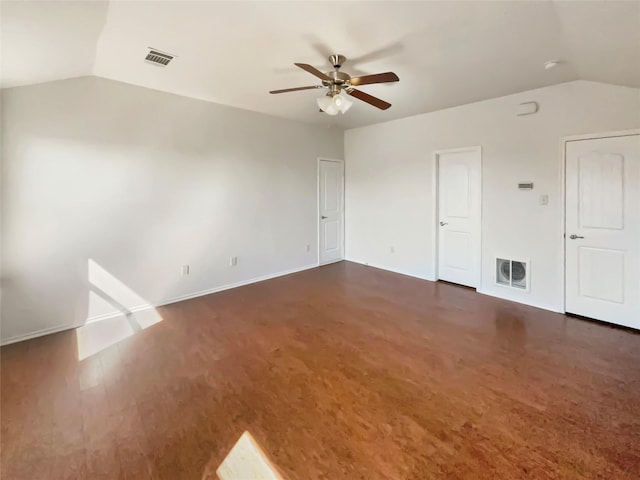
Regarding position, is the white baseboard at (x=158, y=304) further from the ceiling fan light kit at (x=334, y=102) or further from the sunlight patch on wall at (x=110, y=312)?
the ceiling fan light kit at (x=334, y=102)

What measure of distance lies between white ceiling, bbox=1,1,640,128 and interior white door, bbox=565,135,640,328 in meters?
0.70

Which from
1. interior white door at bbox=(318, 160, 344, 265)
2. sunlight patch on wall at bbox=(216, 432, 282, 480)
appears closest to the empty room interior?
sunlight patch on wall at bbox=(216, 432, 282, 480)

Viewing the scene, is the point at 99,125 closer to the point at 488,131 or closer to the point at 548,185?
the point at 488,131

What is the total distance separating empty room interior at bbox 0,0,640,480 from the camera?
1.98 metres

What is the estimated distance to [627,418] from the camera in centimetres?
207

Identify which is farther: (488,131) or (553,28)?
(488,131)

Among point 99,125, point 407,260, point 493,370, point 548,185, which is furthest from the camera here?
point 407,260

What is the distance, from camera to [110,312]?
12.6 ft

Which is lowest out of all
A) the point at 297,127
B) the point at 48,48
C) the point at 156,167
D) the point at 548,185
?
the point at 548,185

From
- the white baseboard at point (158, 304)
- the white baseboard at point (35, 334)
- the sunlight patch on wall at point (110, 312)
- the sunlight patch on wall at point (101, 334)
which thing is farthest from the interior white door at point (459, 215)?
the white baseboard at point (35, 334)

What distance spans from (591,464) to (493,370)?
93 cm

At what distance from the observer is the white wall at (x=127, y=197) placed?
3232 mm

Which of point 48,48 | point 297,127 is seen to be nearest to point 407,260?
point 297,127

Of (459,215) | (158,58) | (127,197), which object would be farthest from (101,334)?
(459,215)
